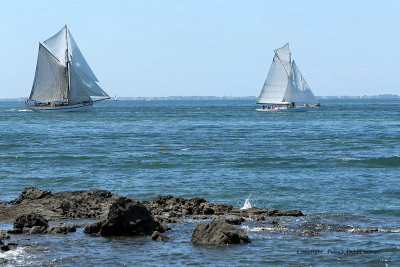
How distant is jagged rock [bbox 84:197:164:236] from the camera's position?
1639 cm

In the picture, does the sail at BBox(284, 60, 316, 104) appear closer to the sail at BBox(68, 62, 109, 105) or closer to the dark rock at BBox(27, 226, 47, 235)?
the sail at BBox(68, 62, 109, 105)

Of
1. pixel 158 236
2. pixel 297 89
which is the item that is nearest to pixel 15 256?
pixel 158 236

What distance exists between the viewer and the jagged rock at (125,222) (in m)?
16.4

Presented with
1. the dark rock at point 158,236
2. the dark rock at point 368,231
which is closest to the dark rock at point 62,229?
the dark rock at point 158,236

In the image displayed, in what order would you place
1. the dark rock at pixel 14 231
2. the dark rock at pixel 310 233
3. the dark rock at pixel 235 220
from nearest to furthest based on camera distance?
the dark rock at pixel 14 231
the dark rock at pixel 310 233
the dark rock at pixel 235 220

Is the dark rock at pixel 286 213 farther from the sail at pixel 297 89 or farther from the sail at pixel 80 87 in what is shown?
the sail at pixel 297 89

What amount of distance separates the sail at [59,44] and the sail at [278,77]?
35.1m

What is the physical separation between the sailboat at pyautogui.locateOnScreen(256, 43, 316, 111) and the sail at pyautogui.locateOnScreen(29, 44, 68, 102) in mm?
34889

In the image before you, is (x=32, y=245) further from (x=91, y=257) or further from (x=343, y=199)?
(x=343, y=199)

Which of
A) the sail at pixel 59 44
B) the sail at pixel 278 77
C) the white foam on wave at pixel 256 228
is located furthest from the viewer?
the sail at pixel 278 77

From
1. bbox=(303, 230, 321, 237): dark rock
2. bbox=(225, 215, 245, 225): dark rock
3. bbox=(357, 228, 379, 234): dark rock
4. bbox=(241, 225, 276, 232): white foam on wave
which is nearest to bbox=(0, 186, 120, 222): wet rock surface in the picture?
bbox=(225, 215, 245, 225): dark rock

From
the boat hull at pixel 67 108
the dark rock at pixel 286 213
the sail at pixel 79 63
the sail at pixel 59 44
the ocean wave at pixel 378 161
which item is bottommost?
the boat hull at pixel 67 108

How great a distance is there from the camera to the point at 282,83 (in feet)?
388

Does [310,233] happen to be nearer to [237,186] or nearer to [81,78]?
[237,186]
